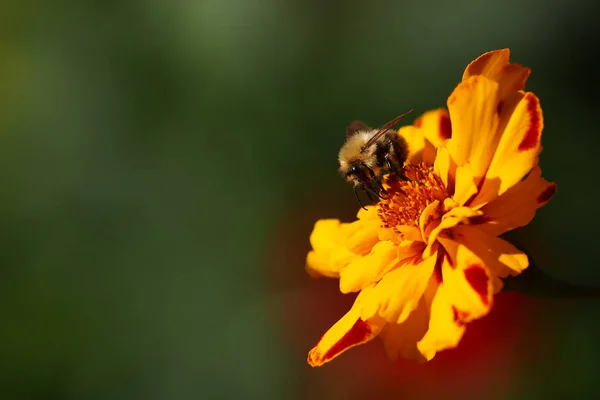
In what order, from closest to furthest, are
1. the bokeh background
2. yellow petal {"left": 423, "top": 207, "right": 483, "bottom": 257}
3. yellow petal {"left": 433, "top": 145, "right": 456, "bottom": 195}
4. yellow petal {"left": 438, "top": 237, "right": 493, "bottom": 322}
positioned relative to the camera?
yellow petal {"left": 438, "top": 237, "right": 493, "bottom": 322} < yellow petal {"left": 423, "top": 207, "right": 483, "bottom": 257} < yellow petal {"left": 433, "top": 145, "right": 456, "bottom": 195} < the bokeh background

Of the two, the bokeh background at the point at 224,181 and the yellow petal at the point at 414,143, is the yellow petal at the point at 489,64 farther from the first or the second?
the bokeh background at the point at 224,181

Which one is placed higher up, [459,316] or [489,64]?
[489,64]

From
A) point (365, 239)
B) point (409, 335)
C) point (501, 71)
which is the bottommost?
point (409, 335)

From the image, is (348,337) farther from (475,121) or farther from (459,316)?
(475,121)

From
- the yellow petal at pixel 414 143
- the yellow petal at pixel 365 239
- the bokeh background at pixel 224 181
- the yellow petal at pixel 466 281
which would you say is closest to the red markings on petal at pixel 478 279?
the yellow petal at pixel 466 281

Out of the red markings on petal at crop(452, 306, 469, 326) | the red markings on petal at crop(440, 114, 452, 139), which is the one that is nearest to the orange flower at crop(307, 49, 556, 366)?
the red markings on petal at crop(452, 306, 469, 326)

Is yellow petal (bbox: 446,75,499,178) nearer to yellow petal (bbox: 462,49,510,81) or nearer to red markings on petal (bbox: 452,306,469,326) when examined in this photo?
yellow petal (bbox: 462,49,510,81)

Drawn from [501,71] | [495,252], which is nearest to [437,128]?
[501,71]
